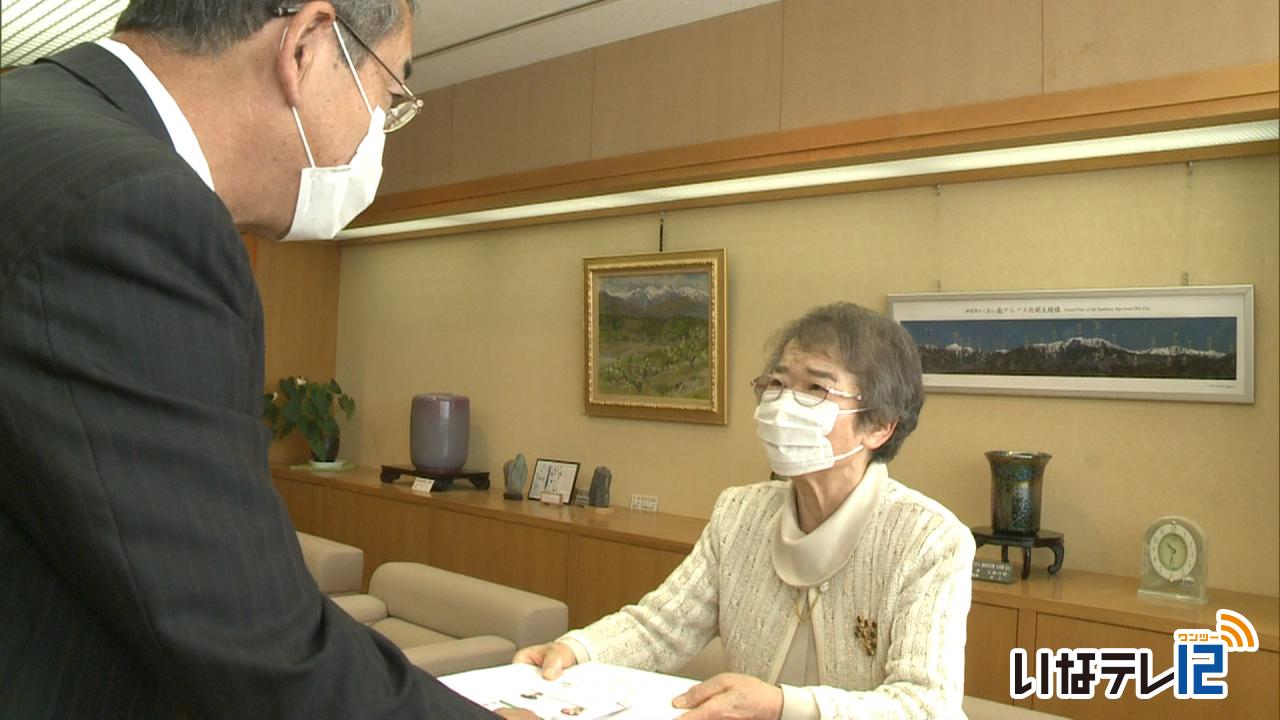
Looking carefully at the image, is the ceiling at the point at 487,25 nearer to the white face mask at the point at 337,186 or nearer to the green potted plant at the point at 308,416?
the green potted plant at the point at 308,416

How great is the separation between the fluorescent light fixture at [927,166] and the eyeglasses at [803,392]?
5.47ft

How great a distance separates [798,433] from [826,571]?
0.35 m

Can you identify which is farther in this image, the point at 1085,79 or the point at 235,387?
the point at 1085,79

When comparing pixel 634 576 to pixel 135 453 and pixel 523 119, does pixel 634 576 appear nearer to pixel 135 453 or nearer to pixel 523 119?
pixel 523 119

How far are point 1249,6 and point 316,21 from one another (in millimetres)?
3158

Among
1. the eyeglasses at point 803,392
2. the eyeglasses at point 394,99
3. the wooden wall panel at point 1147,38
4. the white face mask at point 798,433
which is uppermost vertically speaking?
the wooden wall panel at point 1147,38

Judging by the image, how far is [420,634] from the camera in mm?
4090

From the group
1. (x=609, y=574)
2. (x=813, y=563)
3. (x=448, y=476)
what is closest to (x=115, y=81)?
(x=813, y=563)

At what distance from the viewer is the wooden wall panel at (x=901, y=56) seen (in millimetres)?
3635

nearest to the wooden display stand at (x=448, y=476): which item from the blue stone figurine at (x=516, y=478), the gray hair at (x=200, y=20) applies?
the blue stone figurine at (x=516, y=478)

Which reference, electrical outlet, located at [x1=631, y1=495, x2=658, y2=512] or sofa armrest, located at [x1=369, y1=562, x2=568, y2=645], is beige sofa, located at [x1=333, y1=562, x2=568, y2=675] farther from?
electrical outlet, located at [x1=631, y1=495, x2=658, y2=512]

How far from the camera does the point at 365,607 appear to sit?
4.30 m

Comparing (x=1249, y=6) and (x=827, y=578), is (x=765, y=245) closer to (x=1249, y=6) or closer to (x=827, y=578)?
(x=1249, y=6)

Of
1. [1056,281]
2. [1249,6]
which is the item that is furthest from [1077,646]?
[1249,6]
